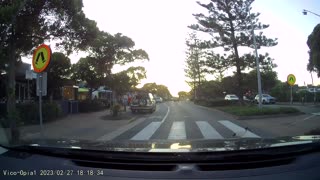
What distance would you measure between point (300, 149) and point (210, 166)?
35.6 inches

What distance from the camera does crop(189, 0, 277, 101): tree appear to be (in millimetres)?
33594

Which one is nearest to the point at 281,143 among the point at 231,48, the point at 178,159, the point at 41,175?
the point at 178,159

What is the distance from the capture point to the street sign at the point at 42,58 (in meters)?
10.2

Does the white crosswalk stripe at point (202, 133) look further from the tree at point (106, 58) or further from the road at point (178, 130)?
the tree at point (106, 58)

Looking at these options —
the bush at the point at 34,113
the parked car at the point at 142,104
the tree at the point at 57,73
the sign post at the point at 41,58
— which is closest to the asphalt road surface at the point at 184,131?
the sign post at the point at 41,58

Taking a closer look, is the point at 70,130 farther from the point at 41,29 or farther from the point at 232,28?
the point at 232,28

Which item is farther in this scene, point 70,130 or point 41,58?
point 70,130

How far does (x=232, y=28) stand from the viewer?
113ft

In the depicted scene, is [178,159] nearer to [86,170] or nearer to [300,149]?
[86,170]

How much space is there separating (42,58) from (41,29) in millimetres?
8349

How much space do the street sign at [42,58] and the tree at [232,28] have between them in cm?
2510

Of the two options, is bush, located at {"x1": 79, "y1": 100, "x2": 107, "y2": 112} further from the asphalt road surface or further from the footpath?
the asphalt road surface

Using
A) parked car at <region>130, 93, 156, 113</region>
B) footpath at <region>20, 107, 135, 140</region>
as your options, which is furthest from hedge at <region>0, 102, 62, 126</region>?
parked car at <region>130, 93, 156, 113</region>

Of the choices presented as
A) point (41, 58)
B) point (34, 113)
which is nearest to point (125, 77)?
point (34, 113)
